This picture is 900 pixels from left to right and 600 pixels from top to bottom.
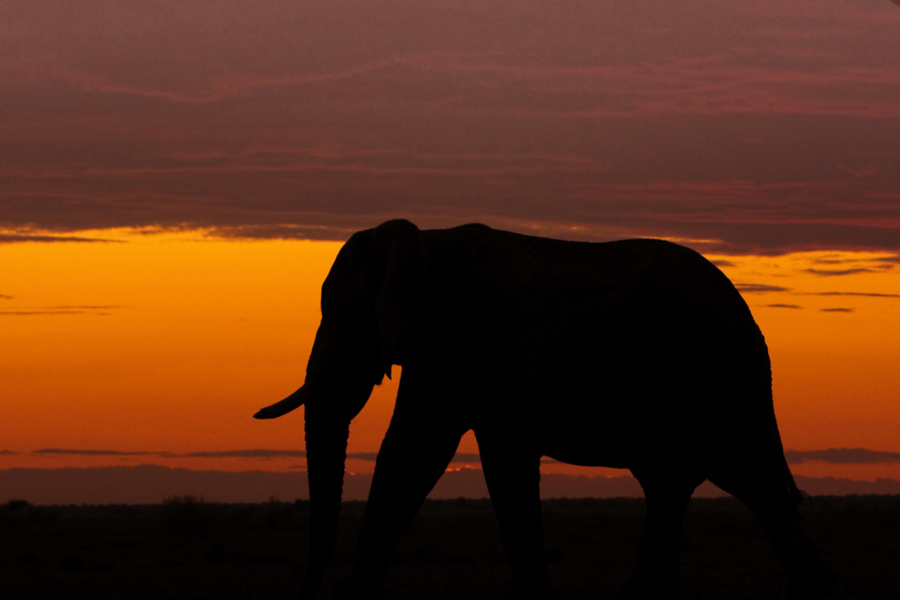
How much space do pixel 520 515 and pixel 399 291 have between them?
105 inches

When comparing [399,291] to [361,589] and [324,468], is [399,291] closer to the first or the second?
[324,468]

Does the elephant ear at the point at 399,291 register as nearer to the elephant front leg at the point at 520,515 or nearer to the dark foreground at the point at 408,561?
the elephant front leg at the point at 520,515

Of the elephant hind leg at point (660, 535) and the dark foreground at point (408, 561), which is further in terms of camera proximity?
the dark foreground at point (408, 561)

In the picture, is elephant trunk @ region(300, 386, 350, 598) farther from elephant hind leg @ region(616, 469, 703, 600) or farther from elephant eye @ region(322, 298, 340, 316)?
elephant hind leg @ region(616, 469, 703, 600)

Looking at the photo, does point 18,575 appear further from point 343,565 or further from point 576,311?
point 576,311

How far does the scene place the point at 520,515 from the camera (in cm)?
A: 1170

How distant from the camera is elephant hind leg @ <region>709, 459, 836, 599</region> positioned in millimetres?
10570

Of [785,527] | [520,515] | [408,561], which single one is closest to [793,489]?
[785,527]

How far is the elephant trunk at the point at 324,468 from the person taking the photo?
1175 cm

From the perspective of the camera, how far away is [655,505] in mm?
10273

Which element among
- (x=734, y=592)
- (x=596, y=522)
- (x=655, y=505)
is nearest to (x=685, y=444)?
(x=655, y=505)

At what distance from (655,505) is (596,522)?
2661cm

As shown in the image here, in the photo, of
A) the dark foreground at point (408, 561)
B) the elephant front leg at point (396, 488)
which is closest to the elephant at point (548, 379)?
the elephant front leg at point (396, 488)

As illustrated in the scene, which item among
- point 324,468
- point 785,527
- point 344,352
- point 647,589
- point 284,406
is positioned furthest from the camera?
point 324,468
